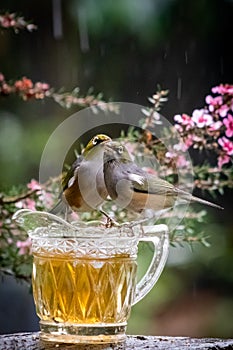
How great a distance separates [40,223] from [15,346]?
135mm

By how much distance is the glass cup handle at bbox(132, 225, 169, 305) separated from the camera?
0.96 meters

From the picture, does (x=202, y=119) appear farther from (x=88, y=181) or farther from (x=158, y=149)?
(x=88, y=181)

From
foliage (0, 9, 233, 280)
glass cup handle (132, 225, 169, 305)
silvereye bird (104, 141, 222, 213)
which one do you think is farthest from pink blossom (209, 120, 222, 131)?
glass cup handle (132, 225, 169, 305)

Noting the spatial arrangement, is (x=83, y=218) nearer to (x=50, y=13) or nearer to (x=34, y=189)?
(x=34, y=189)

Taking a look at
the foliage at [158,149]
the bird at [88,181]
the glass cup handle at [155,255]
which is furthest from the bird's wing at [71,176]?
the foliage at [158,149]

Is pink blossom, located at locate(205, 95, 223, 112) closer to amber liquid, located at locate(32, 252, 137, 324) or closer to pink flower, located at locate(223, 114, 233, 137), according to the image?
pink flower, located at locate(223, 114, 233, 137)

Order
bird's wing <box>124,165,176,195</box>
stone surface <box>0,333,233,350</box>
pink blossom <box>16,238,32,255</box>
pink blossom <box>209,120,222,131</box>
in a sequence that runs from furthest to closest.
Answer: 1. pink blossom <box>16,238,32,255</box>
2. pink blossom <box>209,120,222,131</box>
3. bird's wing <box>124,165,176,195</box>
4. stone surface <box>0,333,233,350</box>

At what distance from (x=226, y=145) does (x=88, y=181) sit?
0.50 meters

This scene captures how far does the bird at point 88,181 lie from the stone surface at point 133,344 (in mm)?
161

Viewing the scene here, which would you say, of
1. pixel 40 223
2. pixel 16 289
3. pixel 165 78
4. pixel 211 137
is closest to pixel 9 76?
pixel 165 78

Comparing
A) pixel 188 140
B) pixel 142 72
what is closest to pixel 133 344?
pixel 188 140

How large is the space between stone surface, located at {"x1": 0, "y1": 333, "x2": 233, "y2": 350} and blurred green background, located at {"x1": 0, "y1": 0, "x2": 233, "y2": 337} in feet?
2.91

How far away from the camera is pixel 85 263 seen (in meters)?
0.90

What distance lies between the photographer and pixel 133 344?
916 mm
